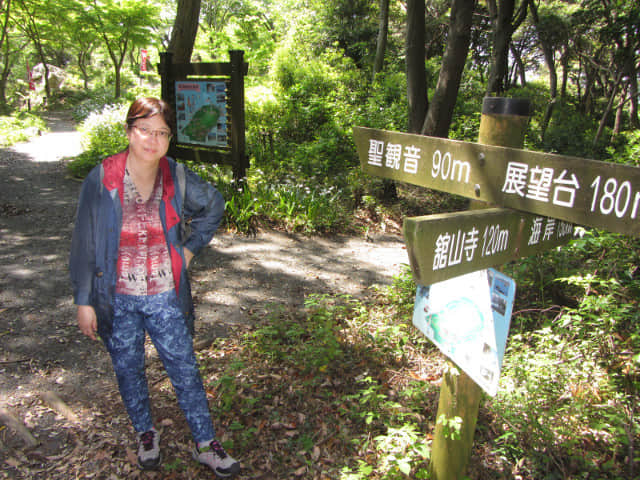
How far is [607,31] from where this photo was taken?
40.3ft

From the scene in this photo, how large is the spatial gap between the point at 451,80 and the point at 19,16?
92.0 ft

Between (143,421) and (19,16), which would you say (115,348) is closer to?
(143,421)

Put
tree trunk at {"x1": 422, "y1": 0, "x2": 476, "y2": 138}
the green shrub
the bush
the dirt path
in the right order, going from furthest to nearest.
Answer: the green shrub → the bush → tree trunk at {"x1": 422, "y1": 0, "x2": 476, "y2": 138} → the dirt path

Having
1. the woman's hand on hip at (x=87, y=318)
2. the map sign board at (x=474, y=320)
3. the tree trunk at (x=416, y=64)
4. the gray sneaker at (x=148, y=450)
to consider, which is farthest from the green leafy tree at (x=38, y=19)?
the map sign board at (x=474, y=320)

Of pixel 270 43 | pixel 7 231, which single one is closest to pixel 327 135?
pixel 7 231

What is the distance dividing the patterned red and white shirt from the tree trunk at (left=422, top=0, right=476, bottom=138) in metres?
7.08

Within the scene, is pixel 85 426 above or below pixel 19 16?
below

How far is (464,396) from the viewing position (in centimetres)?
194

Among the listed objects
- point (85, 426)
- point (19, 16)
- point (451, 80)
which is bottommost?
point (85, 426)

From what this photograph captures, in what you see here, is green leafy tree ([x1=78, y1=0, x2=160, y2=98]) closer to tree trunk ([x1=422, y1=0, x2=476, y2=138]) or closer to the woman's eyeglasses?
tree trunk ([x1=422, y1=0, x2=476, y2=138])

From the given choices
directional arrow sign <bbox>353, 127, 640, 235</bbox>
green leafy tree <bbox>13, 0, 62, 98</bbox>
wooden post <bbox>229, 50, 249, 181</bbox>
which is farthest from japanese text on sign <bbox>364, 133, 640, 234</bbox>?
green leafy tree <bbox>13, 0, 62, 98</bbox>

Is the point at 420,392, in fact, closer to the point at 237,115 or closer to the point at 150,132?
the point at 150,132

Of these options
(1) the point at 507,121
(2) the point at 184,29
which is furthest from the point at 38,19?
(1) the point at 507,121

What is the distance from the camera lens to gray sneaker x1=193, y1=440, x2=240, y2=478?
2.53m
